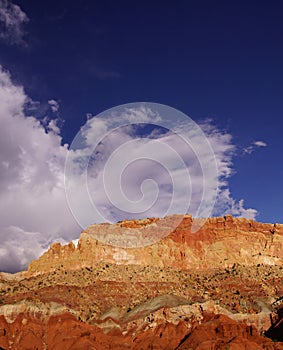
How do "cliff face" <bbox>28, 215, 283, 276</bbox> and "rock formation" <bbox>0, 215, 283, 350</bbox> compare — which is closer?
"rock formation" <bbox>0, 215, 283, 350</bbox>

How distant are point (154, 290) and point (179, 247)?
38.7m

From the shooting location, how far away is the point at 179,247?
15000 cm

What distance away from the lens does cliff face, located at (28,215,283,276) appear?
13562cm

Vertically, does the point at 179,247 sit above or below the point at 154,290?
above

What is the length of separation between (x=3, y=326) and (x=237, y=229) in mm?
96128

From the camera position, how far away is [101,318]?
98375 millimetres

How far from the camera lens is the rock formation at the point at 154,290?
89750 mm

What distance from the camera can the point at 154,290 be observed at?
112875 millimetres

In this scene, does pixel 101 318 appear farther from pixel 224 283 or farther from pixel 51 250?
pixel 51 250

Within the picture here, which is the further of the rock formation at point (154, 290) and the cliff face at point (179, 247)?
the cliff face at point (179, 247)

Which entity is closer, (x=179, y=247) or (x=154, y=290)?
(x=154, y=290)

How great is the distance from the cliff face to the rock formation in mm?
360

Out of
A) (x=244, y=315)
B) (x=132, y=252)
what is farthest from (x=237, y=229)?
(x=244, y=315)

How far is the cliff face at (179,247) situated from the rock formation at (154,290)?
1.18ft
